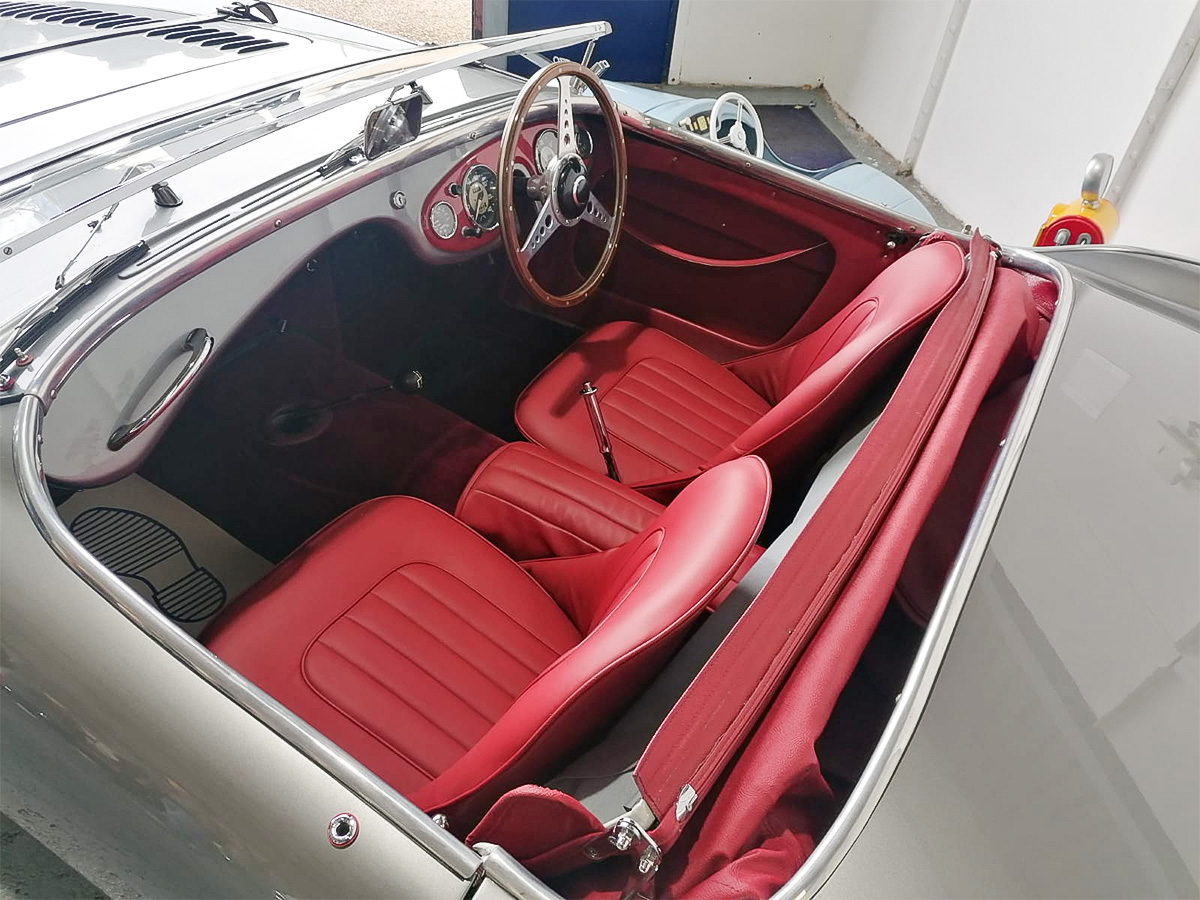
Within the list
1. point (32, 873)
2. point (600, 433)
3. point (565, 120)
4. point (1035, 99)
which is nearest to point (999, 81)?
point (1035, 99)

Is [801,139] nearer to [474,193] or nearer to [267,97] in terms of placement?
[474,193]

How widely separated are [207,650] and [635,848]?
1.42 feet

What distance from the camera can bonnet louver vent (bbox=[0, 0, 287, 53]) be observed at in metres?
1.67

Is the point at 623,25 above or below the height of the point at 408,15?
above

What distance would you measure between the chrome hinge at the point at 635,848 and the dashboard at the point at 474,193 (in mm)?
1259

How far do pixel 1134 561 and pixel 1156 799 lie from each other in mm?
278

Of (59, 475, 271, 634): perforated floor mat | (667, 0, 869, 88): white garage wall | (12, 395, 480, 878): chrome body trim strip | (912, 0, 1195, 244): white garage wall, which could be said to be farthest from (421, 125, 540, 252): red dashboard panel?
(667, 0, 869, 88): white garage wall

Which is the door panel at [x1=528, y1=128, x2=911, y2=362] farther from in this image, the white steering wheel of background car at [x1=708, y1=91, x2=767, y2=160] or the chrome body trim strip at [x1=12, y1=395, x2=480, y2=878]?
the chrome body trim strip at [x1=12, y1=395, x2=480, y2=878]

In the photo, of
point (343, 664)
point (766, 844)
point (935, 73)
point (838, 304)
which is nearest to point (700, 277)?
point (838, 304)

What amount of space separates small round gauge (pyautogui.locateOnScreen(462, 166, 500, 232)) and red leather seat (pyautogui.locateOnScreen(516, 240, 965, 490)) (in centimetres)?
35

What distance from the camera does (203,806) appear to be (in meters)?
0.71

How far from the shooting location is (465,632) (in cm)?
122

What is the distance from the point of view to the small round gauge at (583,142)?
1823 mm

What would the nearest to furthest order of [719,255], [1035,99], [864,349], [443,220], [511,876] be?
[511,876] < [864,349] < [443,220] < [719,255] < [1035,99]
